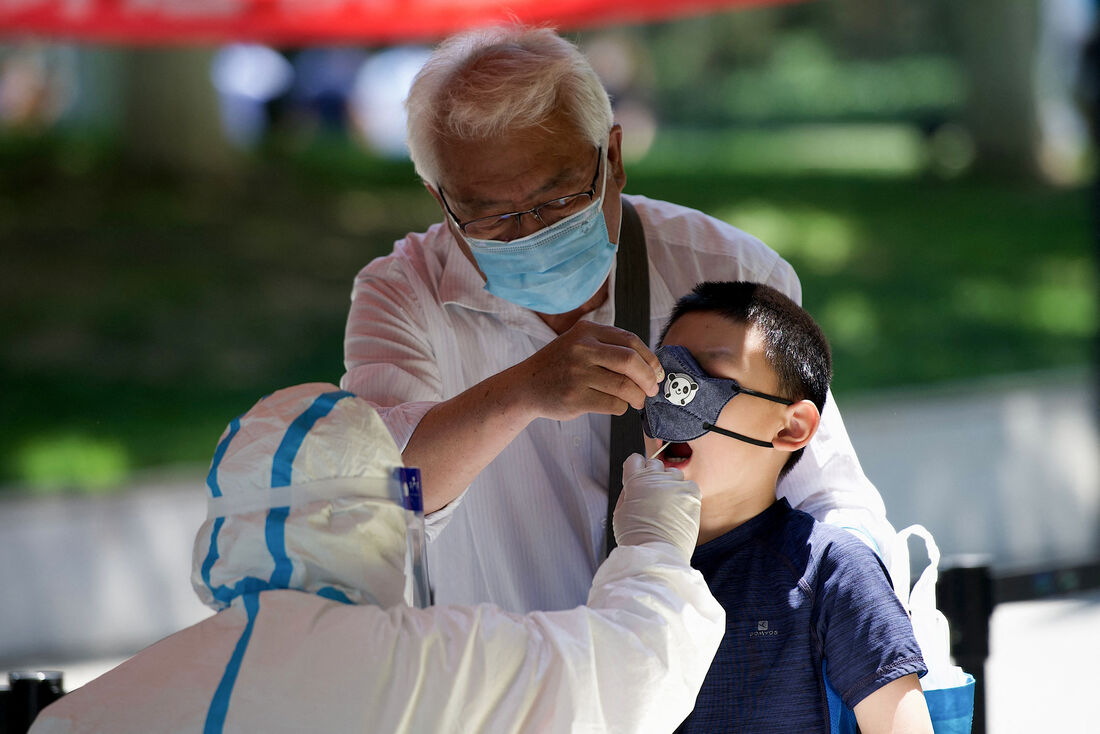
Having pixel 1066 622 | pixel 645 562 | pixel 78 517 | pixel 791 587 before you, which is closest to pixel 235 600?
pixel 645 562

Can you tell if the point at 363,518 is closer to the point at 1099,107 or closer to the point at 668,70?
the point at 1099,107

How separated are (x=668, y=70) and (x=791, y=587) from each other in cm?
2098

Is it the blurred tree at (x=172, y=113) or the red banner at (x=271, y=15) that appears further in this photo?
the blurred tree at (x=172, y=113)

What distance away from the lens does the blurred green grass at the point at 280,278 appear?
32.3ft

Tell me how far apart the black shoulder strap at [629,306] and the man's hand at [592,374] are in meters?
0.43

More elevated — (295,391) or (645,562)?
(295,391)

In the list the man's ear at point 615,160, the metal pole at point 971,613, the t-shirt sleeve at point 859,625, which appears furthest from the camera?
the metal pole at point 971,613

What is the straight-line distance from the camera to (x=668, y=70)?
22500 mm

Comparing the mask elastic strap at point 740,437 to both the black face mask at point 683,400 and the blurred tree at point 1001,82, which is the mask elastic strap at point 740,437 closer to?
the black face mask at point 683,400

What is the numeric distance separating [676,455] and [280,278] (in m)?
9.82

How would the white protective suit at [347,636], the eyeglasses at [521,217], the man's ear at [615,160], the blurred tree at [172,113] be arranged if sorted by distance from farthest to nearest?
the blurred tree at [172,113] → the man's ear at [615,160] → the eyeglasses at [521,217] → the white protective suit at [347,636]

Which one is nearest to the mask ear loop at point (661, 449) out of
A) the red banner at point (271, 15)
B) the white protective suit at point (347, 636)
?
the white protective suit at point (347, 636)

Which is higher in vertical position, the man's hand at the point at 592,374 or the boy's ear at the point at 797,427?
the man's hand at the point at 592,374

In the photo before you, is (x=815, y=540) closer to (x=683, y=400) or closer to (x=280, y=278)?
(x=683, y=400)
